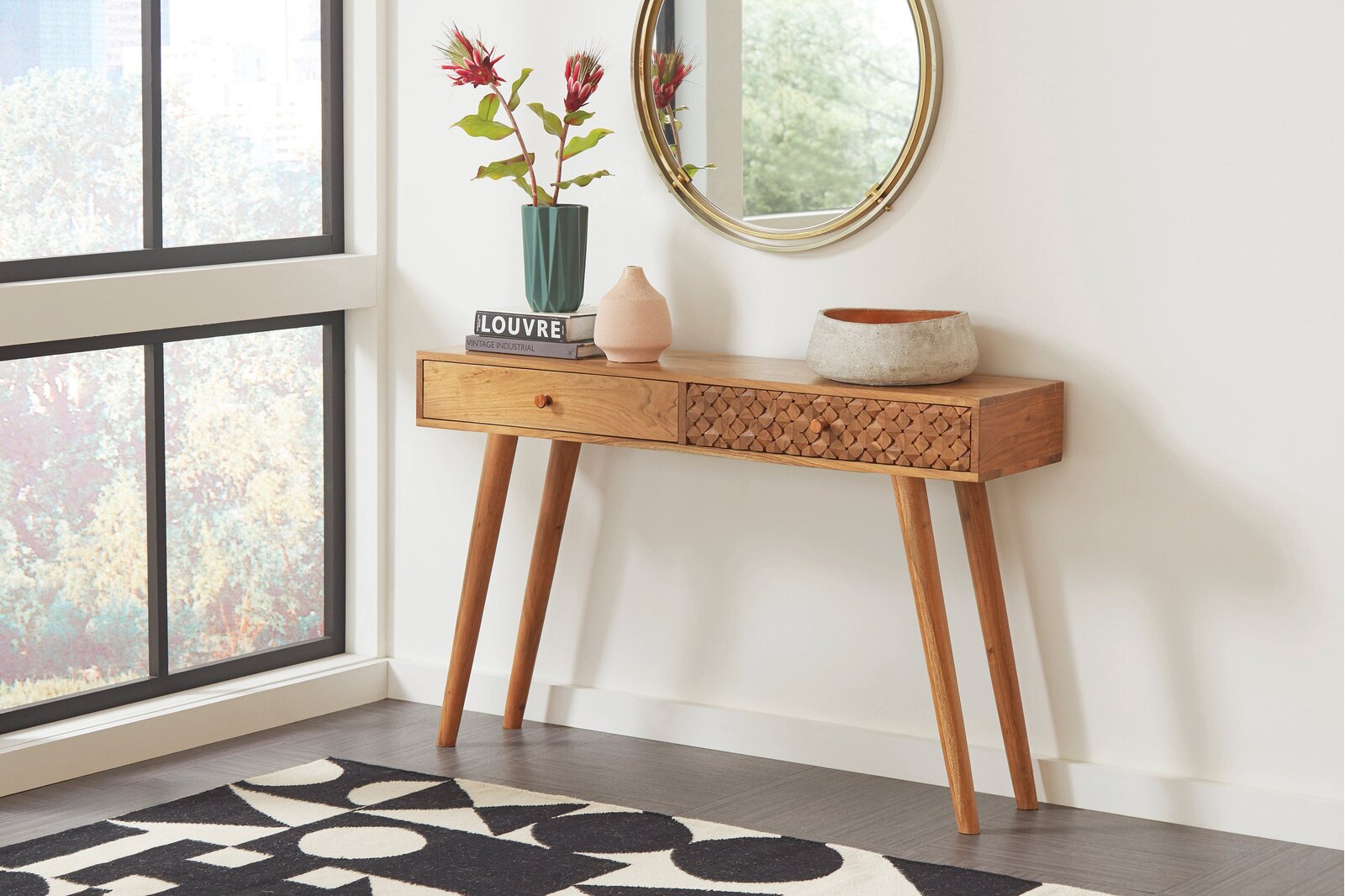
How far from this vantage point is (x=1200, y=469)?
3248 millimetres

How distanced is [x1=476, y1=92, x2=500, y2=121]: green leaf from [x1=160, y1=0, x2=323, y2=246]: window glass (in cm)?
62

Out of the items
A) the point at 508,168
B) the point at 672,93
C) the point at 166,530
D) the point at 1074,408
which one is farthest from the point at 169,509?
the point at 1074,408

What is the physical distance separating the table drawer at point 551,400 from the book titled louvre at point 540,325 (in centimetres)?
8

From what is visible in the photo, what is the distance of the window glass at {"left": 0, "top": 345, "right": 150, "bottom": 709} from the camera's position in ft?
11.7

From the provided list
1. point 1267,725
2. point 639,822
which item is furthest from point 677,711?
point 1267,725

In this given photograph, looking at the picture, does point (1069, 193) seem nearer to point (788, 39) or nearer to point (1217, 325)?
point (1217, 325)

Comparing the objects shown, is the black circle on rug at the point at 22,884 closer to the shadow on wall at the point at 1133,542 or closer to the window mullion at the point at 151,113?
the window mullion at the point at 151,113

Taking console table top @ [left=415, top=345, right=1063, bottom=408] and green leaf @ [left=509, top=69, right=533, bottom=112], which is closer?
console table top @ [left=415, top=345, right=1063, bottom=408]

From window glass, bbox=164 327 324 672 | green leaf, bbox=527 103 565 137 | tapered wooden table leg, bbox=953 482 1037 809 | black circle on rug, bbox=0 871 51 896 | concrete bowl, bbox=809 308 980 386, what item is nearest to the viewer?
black circle on rug, bbox=0 871 51 896

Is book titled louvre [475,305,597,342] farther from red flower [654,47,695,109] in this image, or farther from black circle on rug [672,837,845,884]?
black circle on rug [672,837,845,884]

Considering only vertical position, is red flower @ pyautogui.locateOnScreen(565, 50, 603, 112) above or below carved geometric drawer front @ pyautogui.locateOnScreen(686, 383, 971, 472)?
above

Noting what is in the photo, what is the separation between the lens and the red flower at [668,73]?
3723 millimetres

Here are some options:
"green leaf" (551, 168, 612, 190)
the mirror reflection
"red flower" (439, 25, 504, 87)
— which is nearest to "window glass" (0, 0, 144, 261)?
"red flower" (439, 25, 504, 87)

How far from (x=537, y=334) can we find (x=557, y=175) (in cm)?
35
